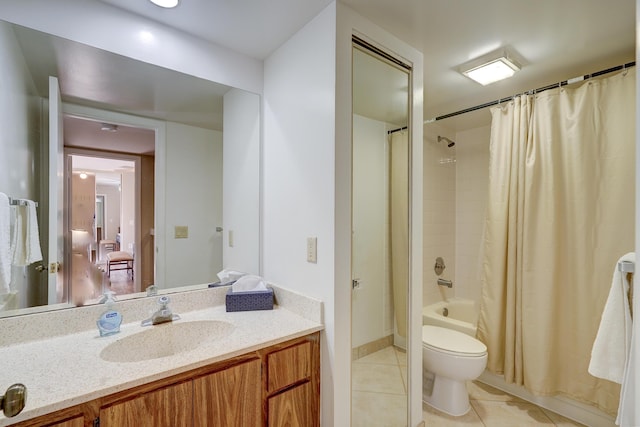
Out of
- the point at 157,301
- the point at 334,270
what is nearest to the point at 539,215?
the point at 334,270

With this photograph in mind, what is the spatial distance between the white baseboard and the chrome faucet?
251cm

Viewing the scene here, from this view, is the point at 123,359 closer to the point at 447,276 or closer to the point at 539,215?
the point at 539,215

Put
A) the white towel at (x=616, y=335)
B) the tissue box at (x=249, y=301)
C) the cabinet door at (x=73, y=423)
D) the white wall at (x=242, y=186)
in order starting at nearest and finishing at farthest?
the cabinet door at (x=73, y=423)
the white towel at (x=616, y=335)
the tissue box at (x=249, y=301)
the white wall at (x=242, y=186)

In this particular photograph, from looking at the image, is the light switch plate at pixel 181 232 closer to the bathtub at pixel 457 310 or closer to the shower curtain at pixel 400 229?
the shower curtain at pixel 400 229

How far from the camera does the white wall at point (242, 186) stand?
187 cm

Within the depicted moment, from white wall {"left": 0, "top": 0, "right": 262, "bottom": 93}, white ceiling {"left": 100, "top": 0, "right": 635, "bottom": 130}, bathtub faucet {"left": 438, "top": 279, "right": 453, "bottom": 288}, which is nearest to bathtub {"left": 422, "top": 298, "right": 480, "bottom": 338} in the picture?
bathtub faucet {"left": 438, "top": 279, "right": 453, "bottom": 288}

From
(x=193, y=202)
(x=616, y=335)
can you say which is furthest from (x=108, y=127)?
(x=616, y=335)

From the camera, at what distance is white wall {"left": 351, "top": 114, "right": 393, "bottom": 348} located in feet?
5.08

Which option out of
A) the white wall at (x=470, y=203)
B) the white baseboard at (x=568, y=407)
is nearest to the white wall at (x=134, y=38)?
the white wall at (x=470, y=203)

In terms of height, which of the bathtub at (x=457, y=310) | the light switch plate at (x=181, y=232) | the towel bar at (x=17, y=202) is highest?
the towel bar at (x=17, y=202)

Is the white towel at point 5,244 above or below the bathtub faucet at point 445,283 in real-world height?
above

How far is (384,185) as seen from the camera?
170 cm

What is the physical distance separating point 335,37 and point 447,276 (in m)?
2.72

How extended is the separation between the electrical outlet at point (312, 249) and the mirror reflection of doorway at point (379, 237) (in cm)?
18
